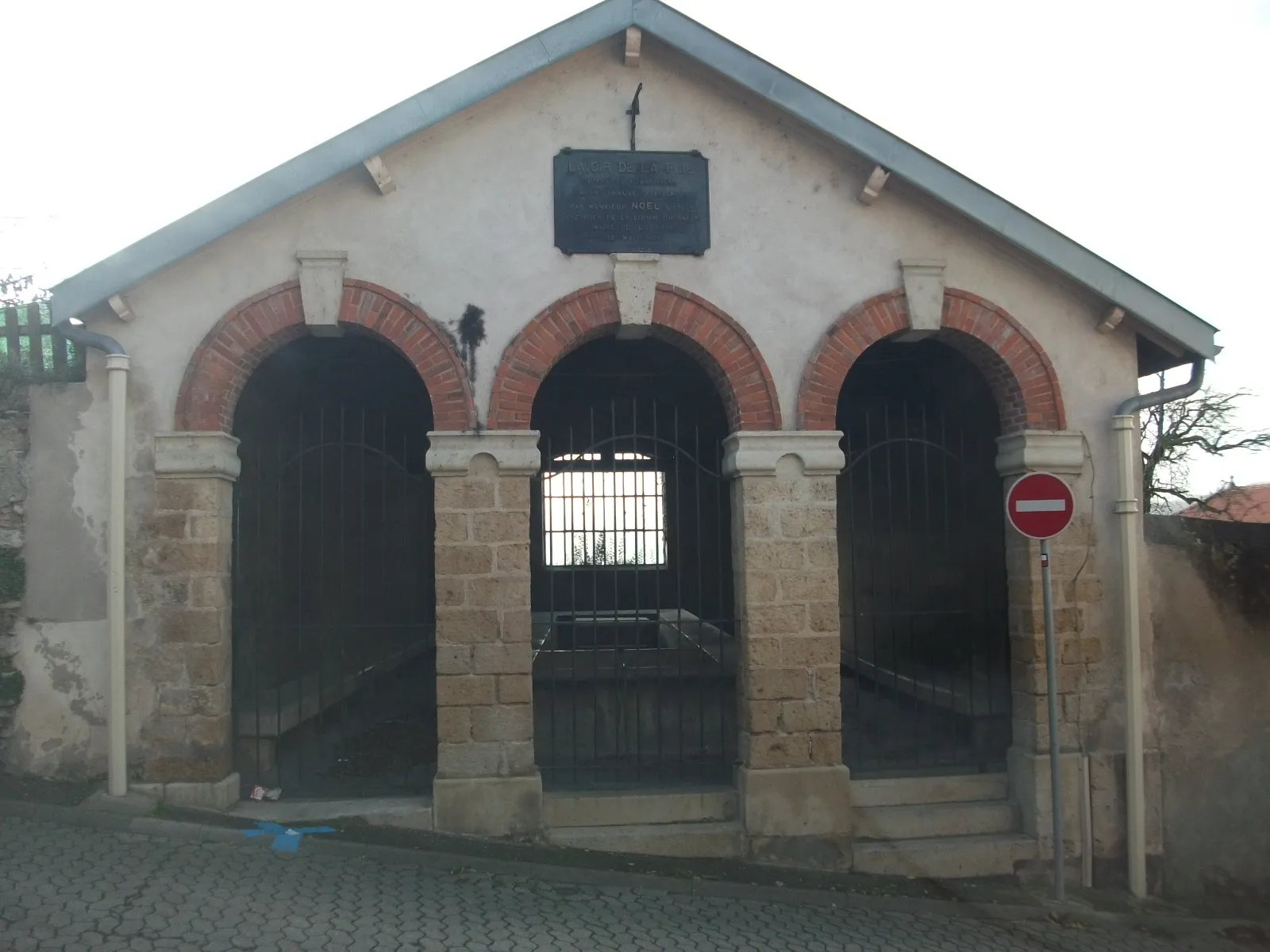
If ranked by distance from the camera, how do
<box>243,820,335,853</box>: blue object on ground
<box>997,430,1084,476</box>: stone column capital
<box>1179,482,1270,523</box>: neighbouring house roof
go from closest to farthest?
1. <box>243,820,335,853</box>: blue object on ground
2. <box>997,430,1084,476</box>: stone column capital
3. <box>1179,482,1270,523</box>: neighbouring house roof

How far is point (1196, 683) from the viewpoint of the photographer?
23.1 ft

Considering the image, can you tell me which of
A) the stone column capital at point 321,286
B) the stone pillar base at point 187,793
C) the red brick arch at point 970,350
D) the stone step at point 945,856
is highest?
the stone column capital at point 321,286

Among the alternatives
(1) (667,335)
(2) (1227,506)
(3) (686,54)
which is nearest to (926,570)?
(1) (667,335)

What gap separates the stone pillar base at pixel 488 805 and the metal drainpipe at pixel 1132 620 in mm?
3970

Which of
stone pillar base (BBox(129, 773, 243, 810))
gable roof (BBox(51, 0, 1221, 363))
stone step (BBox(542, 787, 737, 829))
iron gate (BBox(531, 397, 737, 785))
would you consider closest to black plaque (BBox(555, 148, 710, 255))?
gable roof (BBox(51, 0, 1221, 363))

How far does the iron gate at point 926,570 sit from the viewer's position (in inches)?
297

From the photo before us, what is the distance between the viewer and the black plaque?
673 centimetres

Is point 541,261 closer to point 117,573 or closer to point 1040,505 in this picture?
point 117,573

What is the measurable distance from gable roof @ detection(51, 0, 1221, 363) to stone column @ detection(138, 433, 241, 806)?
1.18m

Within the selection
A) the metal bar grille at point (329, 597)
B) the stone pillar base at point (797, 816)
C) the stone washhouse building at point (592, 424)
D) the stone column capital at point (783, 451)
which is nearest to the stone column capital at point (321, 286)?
the stone washhouse building at point (592, 424)

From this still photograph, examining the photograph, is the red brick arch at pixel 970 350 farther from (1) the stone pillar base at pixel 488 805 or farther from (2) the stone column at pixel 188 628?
(2) the stone column at pixel 188 628

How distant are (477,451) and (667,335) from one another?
150 centimetres

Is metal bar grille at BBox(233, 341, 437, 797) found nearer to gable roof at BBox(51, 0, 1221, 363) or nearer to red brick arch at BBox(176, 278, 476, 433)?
red brick arch at BBox(176, 278, 476, 433)

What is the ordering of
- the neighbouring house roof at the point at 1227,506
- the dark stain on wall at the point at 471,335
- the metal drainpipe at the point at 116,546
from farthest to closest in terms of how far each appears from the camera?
the neighbouring house roof at the point at 1227,506
the dark stain on wall at the point at 471,335
the metal drainpipe at the point at 116,546
